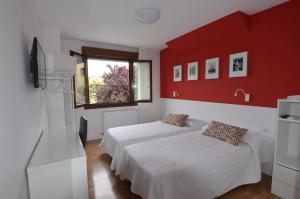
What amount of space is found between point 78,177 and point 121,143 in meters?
0.98

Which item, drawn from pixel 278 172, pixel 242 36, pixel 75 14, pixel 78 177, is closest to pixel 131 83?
pixel 75 14

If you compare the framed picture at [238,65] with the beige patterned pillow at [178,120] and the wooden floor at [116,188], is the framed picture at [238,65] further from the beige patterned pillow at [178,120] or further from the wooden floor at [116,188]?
the wooden floor at [116,188]

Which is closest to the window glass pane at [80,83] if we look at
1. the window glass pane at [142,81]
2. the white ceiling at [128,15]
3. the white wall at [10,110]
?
the white ceiling at [128,15]

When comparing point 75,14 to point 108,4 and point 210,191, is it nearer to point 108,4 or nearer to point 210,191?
point 108,4

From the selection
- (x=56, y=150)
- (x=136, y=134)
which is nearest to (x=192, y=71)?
(x=136, y=134)

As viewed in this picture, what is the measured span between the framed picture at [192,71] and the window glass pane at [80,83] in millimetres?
2520

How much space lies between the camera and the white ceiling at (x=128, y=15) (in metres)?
2.10

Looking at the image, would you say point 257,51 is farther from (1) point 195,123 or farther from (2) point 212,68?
(1) point 195,123

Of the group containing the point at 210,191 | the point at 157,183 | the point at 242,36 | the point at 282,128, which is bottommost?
the point at 210,191

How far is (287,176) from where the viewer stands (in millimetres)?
1882

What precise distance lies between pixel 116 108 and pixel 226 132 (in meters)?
2.77

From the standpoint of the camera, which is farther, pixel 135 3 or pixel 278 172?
pixel 135 3

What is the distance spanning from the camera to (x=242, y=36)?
2.62m

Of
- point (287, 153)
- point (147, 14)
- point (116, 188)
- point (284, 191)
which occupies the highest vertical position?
point (147, 14)
